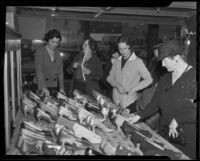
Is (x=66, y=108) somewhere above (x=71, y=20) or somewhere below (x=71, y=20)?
below

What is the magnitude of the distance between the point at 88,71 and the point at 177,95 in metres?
0.63

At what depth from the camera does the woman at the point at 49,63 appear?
6.88ft

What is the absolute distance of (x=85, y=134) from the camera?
6.82 feet

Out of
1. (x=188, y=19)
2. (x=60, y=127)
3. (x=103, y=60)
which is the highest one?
(x=188, y=19)

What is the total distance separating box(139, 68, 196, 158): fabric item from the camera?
6.72ft

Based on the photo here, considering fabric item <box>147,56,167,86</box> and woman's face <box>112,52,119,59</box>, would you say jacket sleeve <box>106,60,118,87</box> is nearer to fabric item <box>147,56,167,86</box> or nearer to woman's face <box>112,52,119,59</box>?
woman's face <box>112,52,119,59</box>

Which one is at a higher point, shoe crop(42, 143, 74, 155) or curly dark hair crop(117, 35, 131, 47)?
curly dark hair crop(117, 35, 131, 47)

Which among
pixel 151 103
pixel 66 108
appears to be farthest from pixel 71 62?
pixel 151 103

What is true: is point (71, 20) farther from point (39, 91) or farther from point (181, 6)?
point (181, 6)

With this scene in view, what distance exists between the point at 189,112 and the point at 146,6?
2.49ft

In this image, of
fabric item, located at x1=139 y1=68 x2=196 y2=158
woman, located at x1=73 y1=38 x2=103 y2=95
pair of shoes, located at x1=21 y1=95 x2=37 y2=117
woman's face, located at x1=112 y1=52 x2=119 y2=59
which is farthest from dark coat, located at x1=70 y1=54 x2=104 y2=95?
fabric item, located at x1=139 y1=68 x2=196 y2=158

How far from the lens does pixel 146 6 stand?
205 cm

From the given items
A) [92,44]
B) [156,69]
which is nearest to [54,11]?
[92,44]

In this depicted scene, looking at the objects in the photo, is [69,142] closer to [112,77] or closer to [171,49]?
[112,77]
